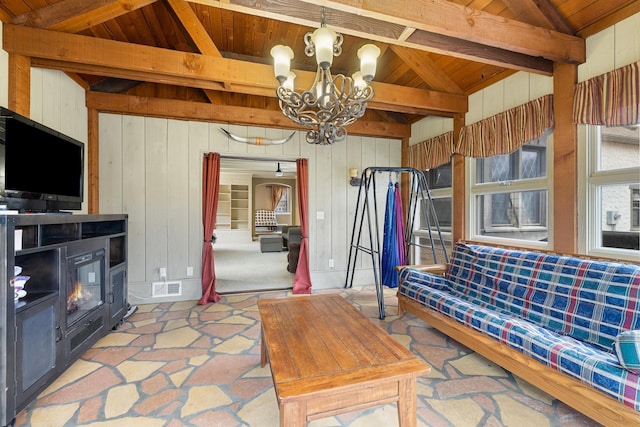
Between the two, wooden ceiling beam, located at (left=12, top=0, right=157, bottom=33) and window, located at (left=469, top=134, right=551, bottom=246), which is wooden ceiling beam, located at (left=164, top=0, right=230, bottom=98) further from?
window, located at (left=469, top=134, right=551, bottom=246)

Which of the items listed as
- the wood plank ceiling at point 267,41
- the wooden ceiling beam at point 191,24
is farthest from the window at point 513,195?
the wooden ceiling beam at point 191,24

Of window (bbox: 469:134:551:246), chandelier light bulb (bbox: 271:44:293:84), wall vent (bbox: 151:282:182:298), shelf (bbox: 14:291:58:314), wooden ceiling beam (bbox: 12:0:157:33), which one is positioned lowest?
wall vent (bbox: 151:282:182:298)

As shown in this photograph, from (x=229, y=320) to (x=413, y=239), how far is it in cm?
306

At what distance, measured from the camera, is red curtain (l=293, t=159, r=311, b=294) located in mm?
4031

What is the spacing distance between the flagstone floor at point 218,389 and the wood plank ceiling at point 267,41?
94.7 inches

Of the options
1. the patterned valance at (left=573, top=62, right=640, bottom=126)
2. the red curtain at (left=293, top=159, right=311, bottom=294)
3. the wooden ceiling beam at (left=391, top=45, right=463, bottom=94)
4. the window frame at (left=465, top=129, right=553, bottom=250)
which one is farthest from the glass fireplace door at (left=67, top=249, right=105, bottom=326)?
the patterned valance at (left=573, top=62, right=640, bottom=126)

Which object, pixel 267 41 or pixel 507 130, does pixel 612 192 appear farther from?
pixel 267 41

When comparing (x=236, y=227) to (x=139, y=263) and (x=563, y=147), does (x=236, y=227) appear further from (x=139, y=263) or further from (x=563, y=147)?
(x=563, y=147)

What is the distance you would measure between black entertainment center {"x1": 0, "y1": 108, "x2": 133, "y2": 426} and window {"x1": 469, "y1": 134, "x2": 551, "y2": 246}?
396 centimetres

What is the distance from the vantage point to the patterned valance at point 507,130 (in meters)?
2.53

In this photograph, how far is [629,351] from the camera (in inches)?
51.4

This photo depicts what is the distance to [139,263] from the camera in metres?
3.59

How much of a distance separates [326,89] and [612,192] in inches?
93.3

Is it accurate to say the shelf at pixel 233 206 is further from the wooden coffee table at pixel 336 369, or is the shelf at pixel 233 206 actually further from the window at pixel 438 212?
the wooden coffee table at pixel 336 369
